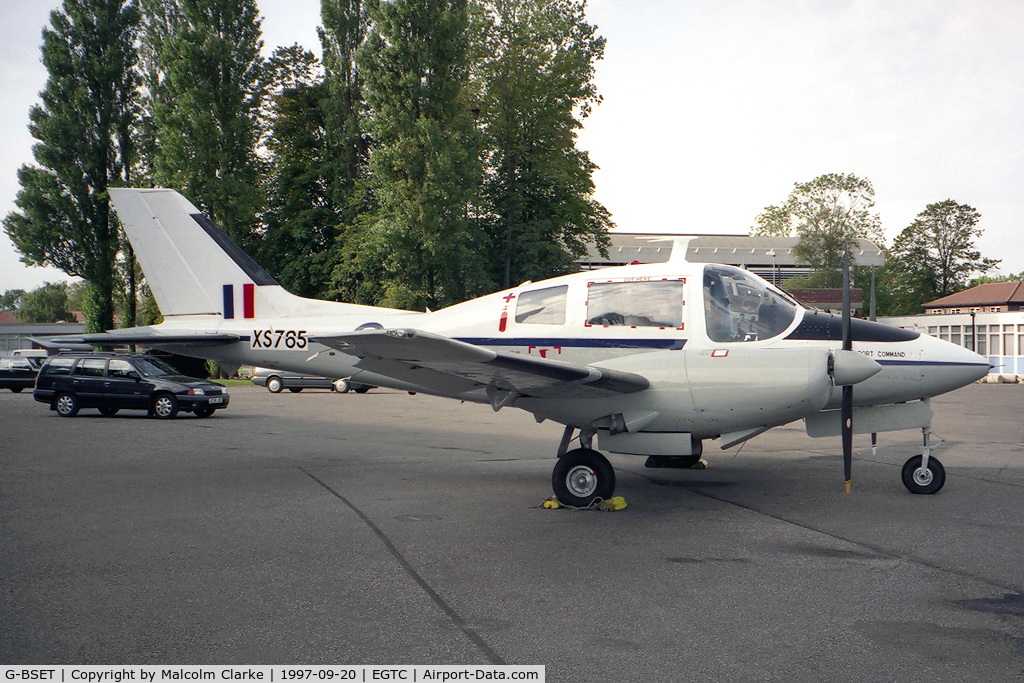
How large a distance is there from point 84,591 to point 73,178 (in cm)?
4193

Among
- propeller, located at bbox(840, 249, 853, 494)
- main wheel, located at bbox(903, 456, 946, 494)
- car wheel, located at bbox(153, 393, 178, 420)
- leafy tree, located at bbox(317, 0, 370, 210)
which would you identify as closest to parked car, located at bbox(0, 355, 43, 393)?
leafy tree, located at bbox(317, 0, 370, 210)

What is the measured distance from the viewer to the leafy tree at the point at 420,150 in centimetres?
3453

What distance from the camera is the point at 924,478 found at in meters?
8.95

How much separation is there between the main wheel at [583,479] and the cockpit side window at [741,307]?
1.89 metres

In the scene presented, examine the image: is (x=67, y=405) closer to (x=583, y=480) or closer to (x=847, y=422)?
(x=583, y=480)

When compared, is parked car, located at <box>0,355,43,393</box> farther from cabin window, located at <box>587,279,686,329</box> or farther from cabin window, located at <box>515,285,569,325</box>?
cabin window, located at <box>587,279,686,329</box>

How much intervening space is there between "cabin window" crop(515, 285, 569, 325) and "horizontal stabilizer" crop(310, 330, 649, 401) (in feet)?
3.40

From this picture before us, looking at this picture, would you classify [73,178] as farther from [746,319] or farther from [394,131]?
[746,319]

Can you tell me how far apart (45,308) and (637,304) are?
129 metres

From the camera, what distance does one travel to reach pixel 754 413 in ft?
26.0

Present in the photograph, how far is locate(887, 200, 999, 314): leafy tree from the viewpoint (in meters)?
80.6

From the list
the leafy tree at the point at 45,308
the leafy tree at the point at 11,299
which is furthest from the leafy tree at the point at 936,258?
the leafy tree at the point at 11,299

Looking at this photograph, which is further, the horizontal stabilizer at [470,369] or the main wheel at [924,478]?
the main wheel at [924,478]

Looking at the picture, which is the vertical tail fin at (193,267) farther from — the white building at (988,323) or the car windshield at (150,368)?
the white building at (988,323)
